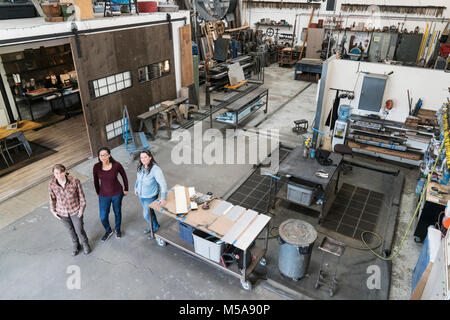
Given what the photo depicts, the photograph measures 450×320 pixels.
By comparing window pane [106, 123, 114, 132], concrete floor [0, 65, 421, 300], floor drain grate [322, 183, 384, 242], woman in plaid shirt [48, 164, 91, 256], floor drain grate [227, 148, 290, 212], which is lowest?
concrete floor [0, 65, 421, 300]

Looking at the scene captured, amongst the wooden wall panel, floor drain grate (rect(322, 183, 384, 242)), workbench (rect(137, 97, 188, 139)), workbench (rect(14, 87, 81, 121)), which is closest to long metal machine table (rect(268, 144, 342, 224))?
floor drain grate (rect(322, 183, 384, 242))

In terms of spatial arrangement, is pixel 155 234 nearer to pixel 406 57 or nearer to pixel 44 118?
pixel 44 118

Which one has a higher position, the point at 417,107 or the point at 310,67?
the point at 417,107

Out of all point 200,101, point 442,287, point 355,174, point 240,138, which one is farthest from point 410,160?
point 200,101

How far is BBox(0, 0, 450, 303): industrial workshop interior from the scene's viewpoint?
459 centimetres

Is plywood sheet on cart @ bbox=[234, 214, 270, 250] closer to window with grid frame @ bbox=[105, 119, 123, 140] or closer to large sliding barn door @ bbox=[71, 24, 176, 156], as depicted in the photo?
large sliding barn door @ bbox=[71, 24, 176, 156]

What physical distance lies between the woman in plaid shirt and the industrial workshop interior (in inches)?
1.0

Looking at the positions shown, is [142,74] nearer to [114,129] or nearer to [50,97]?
[114,129]

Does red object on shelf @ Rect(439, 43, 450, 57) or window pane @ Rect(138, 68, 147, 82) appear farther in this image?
red object on shelf @ Rect(439, 43, 450, 57)

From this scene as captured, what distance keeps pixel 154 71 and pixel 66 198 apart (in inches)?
236

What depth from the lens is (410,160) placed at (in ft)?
25.6

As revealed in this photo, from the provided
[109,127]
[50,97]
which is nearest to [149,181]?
[109,127]

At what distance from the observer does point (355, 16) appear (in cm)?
1555

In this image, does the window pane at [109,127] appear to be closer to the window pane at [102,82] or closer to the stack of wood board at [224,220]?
the window pane at [102,82]
